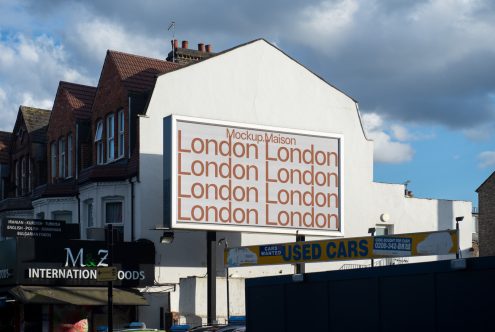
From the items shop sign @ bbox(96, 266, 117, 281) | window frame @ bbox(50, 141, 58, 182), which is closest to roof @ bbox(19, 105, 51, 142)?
window frame @ bbox(50, 141, 58, 182)

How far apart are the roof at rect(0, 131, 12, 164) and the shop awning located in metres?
18.8

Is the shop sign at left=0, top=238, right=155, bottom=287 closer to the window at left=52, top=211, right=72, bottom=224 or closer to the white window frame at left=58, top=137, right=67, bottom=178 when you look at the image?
the window at left=52, top=211, right=72, bottom=224

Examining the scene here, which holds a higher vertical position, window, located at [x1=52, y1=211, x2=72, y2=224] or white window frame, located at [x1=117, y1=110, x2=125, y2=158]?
white window frame, located at [x1=117, y1=110, x2=125, y2=158]

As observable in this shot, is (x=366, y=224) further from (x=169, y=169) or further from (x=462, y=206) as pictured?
(x=169, y=169)

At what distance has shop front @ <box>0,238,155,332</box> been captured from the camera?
37.4 m

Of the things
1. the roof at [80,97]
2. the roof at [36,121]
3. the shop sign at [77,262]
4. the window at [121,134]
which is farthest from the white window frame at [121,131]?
the roof at [36,121]

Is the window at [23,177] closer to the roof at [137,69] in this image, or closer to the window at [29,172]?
the window at [29,172]

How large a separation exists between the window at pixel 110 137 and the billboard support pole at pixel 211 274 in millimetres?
6059

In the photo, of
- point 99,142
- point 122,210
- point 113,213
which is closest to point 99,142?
point 99,142

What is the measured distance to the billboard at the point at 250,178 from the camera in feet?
126

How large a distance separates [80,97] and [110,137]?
5.27 m

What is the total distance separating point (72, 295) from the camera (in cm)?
3762

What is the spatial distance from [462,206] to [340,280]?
29805 mm

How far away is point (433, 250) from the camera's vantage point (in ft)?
95.5
